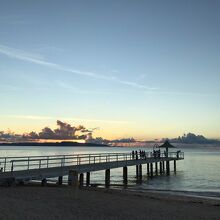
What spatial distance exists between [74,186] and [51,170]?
350 cm

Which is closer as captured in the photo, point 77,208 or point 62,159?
point 77,208

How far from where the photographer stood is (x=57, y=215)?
1322cm

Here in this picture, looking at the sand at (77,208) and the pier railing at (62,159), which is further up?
the pier railing at (62,159)

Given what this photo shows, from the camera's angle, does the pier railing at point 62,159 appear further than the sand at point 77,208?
Yes

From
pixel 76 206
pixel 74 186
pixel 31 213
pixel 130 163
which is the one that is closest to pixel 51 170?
pixel 74 186

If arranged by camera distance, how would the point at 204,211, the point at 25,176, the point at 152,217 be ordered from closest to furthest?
the point at 152,217
the point at 204,211
the point at 25,176

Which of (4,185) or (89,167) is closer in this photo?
(4,185)

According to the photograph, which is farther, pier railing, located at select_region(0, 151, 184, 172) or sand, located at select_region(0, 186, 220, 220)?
pier railing, located at select_region(0, 151, 184, 172)

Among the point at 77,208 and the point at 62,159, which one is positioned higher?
the point at 62,159

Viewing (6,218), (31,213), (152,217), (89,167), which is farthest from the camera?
(89,167)

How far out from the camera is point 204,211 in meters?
17.3

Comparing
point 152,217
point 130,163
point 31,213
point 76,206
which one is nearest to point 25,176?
point 76,206

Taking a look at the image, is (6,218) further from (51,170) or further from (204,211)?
(51,170)

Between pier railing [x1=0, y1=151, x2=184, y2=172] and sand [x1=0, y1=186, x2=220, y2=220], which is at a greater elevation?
pier railing [x1=0, y1=151, x2=184, y2=172]
